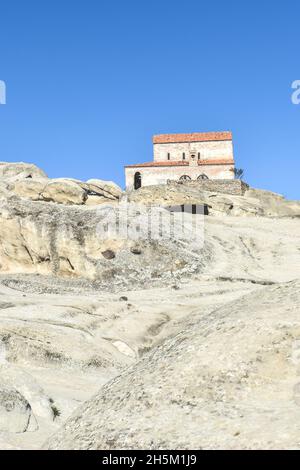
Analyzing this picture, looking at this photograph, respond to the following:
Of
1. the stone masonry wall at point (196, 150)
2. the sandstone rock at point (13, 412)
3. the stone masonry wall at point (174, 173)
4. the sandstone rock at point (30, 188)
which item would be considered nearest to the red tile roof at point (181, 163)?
the stone masonry wall at point (174, 173)

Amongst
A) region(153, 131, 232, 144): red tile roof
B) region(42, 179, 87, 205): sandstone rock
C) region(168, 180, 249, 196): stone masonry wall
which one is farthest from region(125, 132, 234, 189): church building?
region(42, 179, 87, 205): sandstone rock

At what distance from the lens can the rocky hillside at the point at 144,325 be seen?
389 inches

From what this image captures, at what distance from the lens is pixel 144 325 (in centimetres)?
2792

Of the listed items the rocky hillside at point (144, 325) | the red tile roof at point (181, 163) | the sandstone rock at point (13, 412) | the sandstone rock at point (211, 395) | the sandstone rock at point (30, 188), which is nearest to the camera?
the sandstone rock at point (211, 395)

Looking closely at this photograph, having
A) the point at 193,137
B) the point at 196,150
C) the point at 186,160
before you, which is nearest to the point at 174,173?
the point at 186,160

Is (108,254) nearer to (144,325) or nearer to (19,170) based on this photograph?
(144,325)

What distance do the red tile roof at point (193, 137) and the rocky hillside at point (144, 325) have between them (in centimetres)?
2244

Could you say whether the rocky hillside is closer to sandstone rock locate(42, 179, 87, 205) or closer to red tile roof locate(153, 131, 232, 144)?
sandstone rock locate(42, 179, 87, 205)

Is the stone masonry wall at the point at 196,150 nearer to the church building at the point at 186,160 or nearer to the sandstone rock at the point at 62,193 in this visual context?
the church building at the point at 186,160

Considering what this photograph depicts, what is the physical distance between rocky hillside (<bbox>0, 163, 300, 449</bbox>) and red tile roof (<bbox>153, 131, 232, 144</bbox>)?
883 inches

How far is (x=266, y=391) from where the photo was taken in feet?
32.9

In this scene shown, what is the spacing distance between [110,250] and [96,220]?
269cm

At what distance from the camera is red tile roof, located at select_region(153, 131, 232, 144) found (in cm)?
8462
